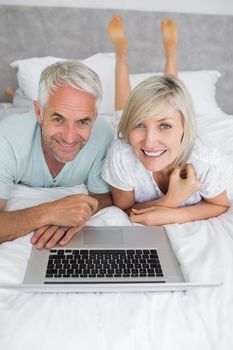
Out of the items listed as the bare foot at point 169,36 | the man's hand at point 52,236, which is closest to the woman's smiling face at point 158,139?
the man's hand at point 52,236

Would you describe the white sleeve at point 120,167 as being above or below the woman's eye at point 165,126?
below

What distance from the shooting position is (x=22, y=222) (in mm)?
1078

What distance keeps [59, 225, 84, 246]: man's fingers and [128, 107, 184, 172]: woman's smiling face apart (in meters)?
0.32

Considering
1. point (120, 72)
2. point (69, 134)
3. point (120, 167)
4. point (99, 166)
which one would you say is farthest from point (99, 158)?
point (120, 72)

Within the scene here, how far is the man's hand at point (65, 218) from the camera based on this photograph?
3.47ft

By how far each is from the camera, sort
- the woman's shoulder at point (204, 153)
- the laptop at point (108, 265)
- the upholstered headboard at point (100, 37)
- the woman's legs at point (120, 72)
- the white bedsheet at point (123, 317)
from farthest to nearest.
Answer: the upholstered headboard at point (100, 37) → the woman's legs at point (120, 72) → the woman's shoulder at point (204, 153) → the laptop at point (108, 265) → the white bedsheet at point (123, 317)

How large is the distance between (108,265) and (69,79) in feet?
1.87

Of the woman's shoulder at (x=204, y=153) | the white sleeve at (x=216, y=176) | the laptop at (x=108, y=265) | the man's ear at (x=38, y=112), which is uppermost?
the man's ear at (x=38, y=112)

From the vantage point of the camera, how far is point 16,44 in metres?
2.41

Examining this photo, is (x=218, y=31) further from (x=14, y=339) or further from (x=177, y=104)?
(x=14, y=339)

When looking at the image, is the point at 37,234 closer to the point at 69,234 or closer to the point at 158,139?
the point at 69,234

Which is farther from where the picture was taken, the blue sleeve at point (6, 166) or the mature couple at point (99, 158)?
the blue sleeve at point (6, 166)

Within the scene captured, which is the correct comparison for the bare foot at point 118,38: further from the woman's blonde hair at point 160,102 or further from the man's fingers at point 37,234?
the man's fingers at point 37,234

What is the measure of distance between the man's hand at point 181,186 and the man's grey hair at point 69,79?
0.36 meters
